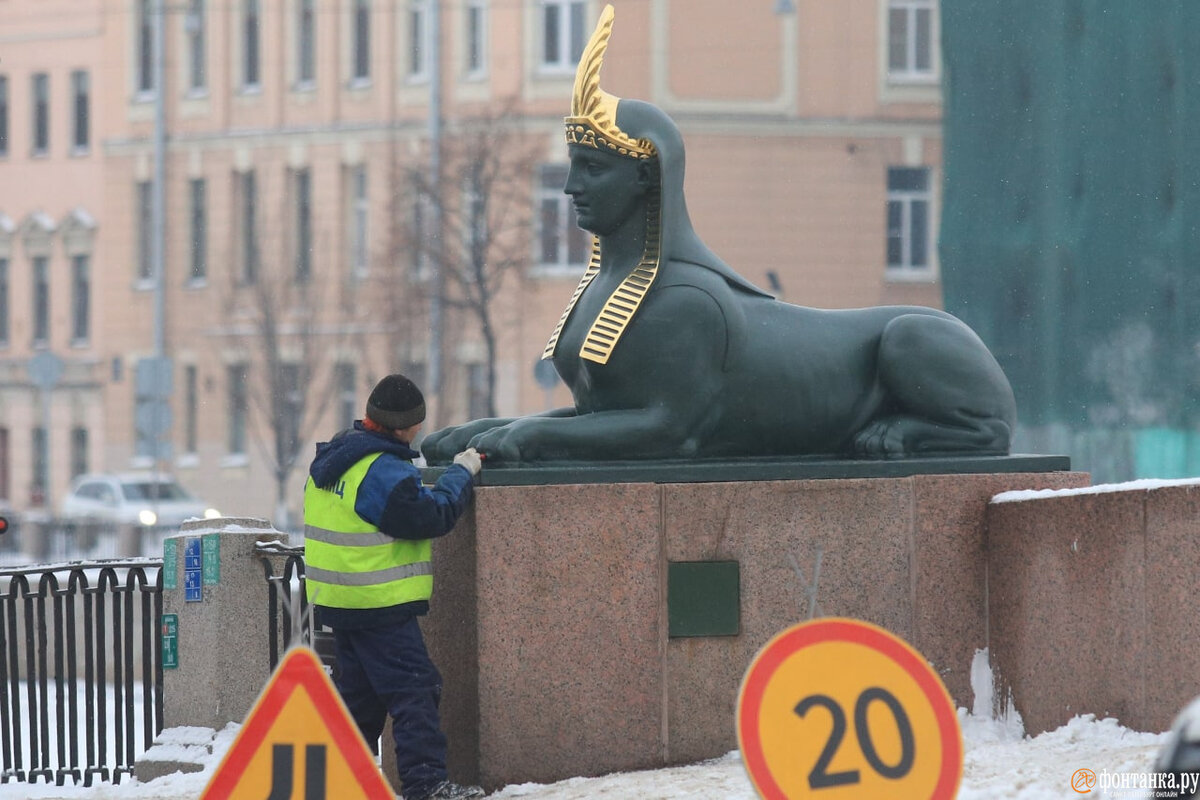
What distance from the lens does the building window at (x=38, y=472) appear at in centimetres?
5117

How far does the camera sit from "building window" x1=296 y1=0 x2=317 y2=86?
49.0 metres

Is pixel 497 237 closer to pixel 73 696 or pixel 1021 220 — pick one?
pixel 1021 220

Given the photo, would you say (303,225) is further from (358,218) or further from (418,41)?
(418,41)

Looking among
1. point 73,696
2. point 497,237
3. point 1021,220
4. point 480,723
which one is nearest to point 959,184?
point 1021,220

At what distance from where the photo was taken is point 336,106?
4812cm

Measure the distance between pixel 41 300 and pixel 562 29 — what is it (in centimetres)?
1582

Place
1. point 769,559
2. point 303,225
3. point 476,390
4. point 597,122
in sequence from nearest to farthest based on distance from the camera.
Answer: point 769,559 → point 597,122 → point 476,390 → point 303,225

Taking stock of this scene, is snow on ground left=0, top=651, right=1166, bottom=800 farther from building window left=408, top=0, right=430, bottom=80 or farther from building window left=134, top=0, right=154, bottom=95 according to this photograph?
building window left=134, top=0, right=154, bottom=95

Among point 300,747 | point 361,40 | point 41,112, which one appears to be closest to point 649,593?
point 300,747

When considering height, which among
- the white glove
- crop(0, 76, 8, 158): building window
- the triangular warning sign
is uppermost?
crop(0, 76, 8, 158): building window

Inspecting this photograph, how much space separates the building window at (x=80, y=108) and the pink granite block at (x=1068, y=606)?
46840 mm

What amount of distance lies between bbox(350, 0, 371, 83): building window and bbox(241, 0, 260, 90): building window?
8.69 feet

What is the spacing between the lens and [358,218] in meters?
48.1

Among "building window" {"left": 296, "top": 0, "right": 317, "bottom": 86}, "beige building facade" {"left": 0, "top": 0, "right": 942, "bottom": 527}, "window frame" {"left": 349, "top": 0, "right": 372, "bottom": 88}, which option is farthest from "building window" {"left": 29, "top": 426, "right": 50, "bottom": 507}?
"window frame" {"left": 349, "top": 0, "right": 372, "bottom": 88}
